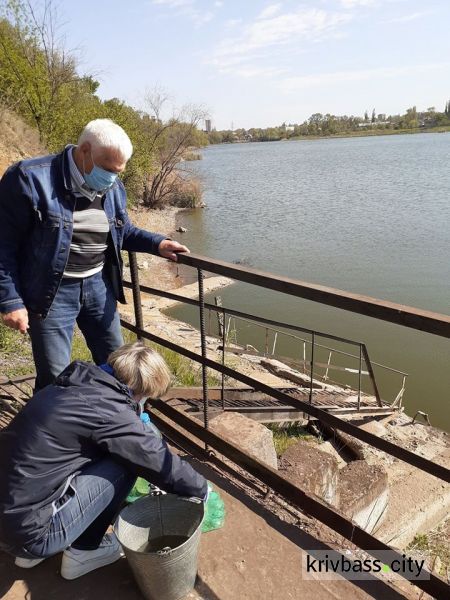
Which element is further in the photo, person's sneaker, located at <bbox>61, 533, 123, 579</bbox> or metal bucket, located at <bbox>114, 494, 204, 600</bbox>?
person's sneaker, located at <bbox>61, 533, 123, 579</bbox>

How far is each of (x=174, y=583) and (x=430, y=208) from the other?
31735 millimetres

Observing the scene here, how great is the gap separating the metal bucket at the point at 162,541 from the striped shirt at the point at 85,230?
1209 millimetres

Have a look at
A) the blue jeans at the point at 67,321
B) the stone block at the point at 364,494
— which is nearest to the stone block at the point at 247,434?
the stone block at the point at 364,494

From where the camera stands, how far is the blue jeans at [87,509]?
6.39ft

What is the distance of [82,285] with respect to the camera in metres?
2.67

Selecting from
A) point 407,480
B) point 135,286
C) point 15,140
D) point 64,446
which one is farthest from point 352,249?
point 64,446

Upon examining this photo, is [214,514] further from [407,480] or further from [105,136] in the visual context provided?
[407,480]

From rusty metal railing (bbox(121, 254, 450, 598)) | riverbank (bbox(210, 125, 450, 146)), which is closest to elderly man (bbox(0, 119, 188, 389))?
rusty metal railing (bbox(121, 254, 450, 598))

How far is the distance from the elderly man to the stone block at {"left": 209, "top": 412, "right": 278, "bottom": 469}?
4.67 feet

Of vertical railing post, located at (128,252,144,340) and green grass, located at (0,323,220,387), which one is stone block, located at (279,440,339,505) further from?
green grass, located at (0,323,220,387)

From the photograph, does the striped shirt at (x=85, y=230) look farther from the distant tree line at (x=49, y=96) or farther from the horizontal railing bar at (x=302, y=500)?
the distant tree line at (x=49, y=96)

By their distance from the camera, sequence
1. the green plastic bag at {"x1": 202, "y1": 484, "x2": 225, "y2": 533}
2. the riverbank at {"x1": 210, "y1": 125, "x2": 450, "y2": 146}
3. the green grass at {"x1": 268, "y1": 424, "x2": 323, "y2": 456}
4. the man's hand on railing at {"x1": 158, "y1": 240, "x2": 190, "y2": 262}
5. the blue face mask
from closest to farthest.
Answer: the blue face mask < the green plastic bag at {"x1": 202, "y1": 484, "x2": 225, "y2": 533} < the man's hand on railing at {"x1": 158, "y1": 240, "x2": 190, "y2": 262} < the green grass at {"x1": 268, "y1": 424, "x2": 323, "y2": 456} < the riverbank at {"x1": 210, "y1": 125, "x2": 450, "y2": 146}

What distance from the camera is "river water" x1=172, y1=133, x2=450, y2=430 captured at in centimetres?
1320

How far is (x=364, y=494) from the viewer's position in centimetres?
413
